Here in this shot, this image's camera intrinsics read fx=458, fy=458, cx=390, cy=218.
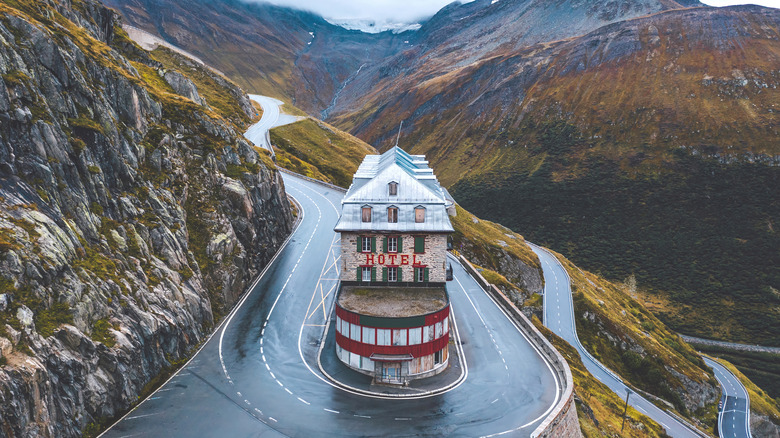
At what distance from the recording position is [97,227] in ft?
97.6

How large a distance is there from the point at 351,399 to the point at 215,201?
23895 millimetres

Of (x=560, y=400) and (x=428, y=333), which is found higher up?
(x=428, y=333)

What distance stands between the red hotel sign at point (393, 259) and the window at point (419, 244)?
51 centimetres

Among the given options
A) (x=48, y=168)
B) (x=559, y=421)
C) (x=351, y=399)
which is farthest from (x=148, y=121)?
(x=559, y=421)

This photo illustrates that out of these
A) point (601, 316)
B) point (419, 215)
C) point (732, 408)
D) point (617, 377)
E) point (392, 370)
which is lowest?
point (732, 408)

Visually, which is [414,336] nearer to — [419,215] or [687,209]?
[419,215]

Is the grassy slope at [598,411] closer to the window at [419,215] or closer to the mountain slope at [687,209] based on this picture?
the window at [419,215]

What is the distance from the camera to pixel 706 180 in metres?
165

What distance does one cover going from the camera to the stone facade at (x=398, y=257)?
39.2 m

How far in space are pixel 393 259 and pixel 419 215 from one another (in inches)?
174

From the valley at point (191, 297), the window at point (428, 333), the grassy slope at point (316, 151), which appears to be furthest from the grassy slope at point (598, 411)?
the grassy slope at point (316, 151)

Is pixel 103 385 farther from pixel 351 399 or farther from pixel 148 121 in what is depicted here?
pixel 148 121

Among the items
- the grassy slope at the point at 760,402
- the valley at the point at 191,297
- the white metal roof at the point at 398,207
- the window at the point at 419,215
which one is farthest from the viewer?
the grassy slope at the point at 760,402

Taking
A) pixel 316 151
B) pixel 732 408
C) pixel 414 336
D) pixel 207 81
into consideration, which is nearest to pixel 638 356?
pixel 732 408
